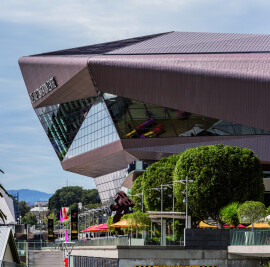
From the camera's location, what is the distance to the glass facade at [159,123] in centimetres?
9519

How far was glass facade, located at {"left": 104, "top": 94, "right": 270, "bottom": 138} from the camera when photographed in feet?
312

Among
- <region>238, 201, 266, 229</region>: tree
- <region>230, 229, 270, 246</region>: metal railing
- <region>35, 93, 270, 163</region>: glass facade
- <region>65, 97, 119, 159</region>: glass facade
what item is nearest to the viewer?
<region>230, 229, 270, 246</region>: metal railing

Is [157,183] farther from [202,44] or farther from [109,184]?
[109,184]

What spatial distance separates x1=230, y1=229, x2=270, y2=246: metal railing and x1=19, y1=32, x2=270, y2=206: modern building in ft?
127

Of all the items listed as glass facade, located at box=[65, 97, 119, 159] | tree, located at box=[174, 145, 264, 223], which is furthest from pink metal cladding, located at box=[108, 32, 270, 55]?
tree, located at box=[174, 145, 264, 223]

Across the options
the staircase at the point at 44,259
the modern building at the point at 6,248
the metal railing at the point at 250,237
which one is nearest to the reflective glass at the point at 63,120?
the staircase at the point at 44,259

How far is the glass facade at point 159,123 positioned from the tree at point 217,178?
25.5m

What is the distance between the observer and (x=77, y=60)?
4033 inches

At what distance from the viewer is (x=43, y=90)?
11694cm

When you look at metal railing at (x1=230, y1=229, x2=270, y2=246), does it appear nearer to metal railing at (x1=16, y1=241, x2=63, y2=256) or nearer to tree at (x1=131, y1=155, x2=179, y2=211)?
tree at (x1=131, y1=155, x2=179, y2=211)

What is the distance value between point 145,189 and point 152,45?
27.6 metres

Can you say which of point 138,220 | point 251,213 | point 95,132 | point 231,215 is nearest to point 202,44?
point 95,132

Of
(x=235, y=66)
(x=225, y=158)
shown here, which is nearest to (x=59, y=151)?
(x=235, y=66)

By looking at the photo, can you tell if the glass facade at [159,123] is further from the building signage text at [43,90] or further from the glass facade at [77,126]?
the building signage text at [43,90]
